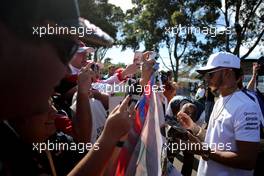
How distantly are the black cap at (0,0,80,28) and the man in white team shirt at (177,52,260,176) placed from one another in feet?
7.14

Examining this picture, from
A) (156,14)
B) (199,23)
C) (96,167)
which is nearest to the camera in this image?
(96,167)

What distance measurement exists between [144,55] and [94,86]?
4.26 ft

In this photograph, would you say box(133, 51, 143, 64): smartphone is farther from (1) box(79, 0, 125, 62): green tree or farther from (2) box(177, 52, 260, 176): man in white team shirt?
(1) box(79, 0, 125, 62): green tree

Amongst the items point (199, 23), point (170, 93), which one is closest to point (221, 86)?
point (170, 93)

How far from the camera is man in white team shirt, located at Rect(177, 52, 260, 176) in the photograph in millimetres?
2883

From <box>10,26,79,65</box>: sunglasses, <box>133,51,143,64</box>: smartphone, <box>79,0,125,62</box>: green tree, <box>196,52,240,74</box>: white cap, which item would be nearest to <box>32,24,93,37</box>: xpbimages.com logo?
<box>10,26,79,65</box>: sunglasses

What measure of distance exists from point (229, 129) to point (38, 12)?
230 cm

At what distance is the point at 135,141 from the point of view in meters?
2.45

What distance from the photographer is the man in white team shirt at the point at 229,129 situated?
2.88 metres

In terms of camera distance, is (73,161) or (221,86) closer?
(73,161)

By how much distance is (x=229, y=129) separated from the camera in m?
2.96

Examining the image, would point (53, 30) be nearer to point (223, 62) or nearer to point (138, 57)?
point (138, 57)

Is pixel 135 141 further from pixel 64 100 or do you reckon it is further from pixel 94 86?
pixel 94 86

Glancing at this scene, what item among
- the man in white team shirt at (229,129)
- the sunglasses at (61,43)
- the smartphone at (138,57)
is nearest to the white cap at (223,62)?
the man in white team shirt at (229,129)
